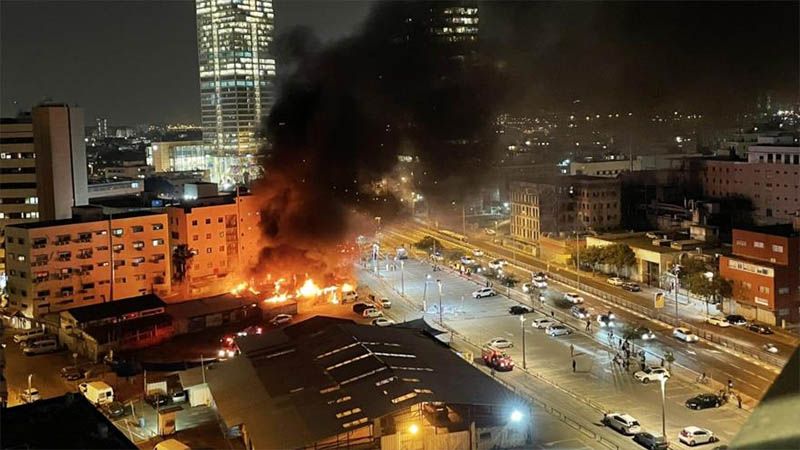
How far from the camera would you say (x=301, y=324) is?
8.30m

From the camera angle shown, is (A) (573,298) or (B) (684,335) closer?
(B) (684,335)

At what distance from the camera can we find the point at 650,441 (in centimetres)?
536

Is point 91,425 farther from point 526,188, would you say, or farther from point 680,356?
point 526,188

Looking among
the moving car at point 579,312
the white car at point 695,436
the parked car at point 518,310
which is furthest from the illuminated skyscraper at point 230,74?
the white car at point 695,436

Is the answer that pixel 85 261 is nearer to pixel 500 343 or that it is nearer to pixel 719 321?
pixel 500 343

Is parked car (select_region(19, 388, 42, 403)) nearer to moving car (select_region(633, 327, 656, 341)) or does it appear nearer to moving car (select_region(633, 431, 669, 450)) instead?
moving car (select_region(633, 431, 669, 450))

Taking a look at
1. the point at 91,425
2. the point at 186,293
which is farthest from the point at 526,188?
the point at 91,425

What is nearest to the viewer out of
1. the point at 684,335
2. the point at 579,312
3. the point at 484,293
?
the point at 684,335

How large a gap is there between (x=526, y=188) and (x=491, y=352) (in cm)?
822

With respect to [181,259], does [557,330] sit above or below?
below

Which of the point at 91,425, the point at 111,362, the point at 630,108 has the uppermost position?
the point at 630,108

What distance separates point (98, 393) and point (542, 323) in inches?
186

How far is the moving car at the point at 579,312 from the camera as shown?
30.1ft

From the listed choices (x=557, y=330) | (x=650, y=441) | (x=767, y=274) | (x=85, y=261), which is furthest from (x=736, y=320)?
(x=85, y=261)
